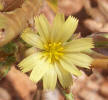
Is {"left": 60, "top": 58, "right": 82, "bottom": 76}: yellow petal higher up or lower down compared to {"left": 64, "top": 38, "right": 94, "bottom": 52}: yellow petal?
lower down

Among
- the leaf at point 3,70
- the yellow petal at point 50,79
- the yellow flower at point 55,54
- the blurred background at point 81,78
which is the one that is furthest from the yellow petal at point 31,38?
the blurred background at point 81,78

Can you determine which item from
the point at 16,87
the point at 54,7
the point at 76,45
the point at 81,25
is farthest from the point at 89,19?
the point at 76,45

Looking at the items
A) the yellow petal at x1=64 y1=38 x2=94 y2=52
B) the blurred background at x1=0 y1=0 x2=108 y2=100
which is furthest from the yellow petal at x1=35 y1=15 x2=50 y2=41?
the blurred background at x1=0 y1=0 x2=108 y2=100

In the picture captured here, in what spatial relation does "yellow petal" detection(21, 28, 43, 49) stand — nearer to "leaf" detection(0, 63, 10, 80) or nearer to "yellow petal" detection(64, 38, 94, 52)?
"yellow petal" detection(64, 38, 94, 52)

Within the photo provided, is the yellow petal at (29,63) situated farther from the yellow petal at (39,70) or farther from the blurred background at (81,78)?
the blurred background at (81,78)

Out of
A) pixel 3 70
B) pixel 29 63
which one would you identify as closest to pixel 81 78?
pixel 3 70

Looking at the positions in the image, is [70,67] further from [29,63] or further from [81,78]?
[81,78]
